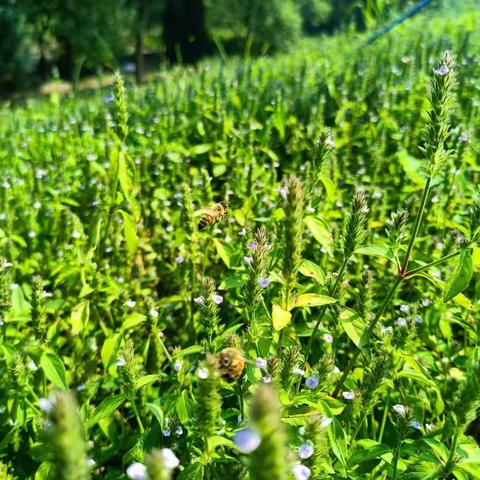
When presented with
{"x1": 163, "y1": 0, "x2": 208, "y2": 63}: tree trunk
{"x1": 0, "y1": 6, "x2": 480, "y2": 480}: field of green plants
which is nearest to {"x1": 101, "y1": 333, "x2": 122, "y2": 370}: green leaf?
{"x1": 0, "y1": 6, "x2": 480, "y2": 480}: field of green plants

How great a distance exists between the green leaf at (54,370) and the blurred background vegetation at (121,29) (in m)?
10.6

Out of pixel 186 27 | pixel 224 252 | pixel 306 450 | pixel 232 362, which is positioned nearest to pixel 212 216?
pixel 224 252

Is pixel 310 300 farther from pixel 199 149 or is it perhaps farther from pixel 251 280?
pixel 199 149

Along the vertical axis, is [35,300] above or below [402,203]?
above

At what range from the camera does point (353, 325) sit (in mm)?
1699

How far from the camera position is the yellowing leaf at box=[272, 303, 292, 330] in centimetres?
145

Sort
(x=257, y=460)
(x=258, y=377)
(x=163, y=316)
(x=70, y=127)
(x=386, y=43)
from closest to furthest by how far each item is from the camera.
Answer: (x=257, y=460), (x=258, y=377), (x=163, y=316), (x=70, y=127), (x=386, y=43)

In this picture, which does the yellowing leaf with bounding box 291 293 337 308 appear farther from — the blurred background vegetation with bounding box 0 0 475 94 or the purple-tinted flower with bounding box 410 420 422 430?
the blurred background vegetation with bounding box 0 0 475 94

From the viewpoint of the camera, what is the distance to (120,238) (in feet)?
10.2

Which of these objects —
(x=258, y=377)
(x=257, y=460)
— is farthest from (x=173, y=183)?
(x=257, y=460)

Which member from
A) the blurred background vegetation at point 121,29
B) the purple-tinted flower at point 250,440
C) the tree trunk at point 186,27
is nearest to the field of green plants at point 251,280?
the purple-tinted flower at point 250,440

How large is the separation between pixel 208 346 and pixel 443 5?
11445 mm

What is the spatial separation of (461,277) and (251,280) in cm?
61

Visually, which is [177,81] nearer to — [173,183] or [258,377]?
[173,183]
